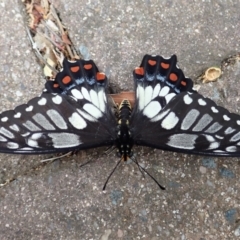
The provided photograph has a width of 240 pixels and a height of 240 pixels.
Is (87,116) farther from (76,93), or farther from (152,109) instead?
(152,109)

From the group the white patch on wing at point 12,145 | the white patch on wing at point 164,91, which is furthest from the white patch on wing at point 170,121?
the white patch on wing at point 12,145

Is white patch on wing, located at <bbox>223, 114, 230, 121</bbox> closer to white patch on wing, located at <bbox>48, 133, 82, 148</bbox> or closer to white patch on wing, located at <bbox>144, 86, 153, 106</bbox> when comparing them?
white patch on wing, located at <bbox>144, 86, 153, 106</bbox>

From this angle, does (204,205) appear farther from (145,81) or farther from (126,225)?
(145,81)

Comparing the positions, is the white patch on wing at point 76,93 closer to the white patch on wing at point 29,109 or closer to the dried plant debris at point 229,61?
the white patch on wing at point 29,109

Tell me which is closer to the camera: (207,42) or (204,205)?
(204,205)

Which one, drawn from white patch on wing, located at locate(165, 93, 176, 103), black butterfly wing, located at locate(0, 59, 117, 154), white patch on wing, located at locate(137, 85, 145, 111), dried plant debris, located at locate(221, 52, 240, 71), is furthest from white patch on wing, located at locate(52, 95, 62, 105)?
dried plant debris, located at locate(221, 52, 240, 71)

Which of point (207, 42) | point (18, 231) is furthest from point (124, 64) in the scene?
point (18, 231)
